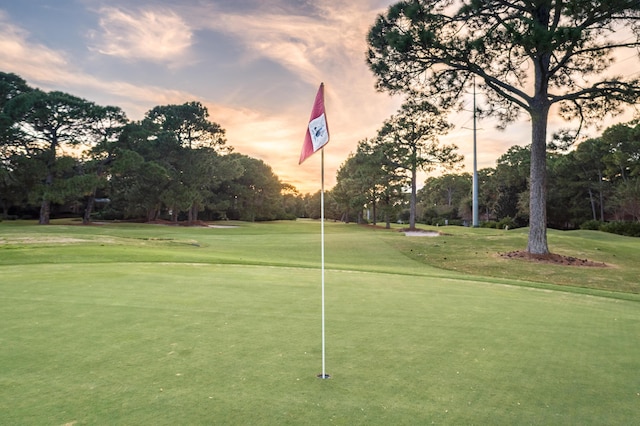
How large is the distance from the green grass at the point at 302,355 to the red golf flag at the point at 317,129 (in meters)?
2.07

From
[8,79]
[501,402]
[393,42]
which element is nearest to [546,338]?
[501,402]

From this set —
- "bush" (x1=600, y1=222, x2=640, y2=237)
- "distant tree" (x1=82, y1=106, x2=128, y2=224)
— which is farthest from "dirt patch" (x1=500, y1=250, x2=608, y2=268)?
"distant tree" (x1=82, y1=106, x2=128, y2=224)

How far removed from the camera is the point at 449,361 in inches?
144

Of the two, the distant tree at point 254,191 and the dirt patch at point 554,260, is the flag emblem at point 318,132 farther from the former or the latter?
the distant tree at point 254,191

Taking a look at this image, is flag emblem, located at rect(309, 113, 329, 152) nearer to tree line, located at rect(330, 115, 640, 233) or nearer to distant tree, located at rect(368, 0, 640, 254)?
distant tree, located at rect(368, 0, 640, 254)

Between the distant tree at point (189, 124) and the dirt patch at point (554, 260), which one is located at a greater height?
the distant tree at point (189, 124)

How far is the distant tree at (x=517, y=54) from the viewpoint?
14.7m

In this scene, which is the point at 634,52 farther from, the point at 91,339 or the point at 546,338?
the point at 91,339

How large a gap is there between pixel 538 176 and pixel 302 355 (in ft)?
52.1

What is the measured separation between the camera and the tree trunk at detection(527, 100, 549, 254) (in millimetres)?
16250

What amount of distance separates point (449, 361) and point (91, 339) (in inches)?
143

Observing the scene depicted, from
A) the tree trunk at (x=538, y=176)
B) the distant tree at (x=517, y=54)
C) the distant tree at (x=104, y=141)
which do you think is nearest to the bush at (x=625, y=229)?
the distant tree at (x=517, y=54)

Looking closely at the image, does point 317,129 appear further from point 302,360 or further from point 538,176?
point 538,176

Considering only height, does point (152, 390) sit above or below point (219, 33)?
below
